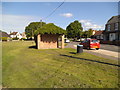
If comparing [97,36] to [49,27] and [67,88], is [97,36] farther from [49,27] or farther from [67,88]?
[67,88]

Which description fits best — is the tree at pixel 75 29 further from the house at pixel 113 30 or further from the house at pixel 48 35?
the house at pixel 48 35

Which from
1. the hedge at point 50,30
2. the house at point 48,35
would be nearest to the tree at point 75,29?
the house at point 48,35

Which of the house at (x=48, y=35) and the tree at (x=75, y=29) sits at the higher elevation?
the tree at (x=75, y=29)

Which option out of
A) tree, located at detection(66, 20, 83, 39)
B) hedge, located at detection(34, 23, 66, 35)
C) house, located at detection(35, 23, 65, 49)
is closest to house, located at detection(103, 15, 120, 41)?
house, located at detection(35, 23, 65, 49)

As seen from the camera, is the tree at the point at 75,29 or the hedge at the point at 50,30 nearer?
the hedge at the point at 50,30

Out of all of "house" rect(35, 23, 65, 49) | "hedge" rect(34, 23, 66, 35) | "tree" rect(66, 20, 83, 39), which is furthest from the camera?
"tree" rect(66, 20, 83, 39)

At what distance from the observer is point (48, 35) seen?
1841cm

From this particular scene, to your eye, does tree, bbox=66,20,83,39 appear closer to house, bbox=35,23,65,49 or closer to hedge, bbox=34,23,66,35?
→ house, bbox=35,23,65,49

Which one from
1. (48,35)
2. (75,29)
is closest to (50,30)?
(48,35)

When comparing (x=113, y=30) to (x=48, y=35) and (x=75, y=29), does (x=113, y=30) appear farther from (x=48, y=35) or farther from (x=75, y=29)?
(x=75, y=29)

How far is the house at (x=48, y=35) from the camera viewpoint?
16859mm

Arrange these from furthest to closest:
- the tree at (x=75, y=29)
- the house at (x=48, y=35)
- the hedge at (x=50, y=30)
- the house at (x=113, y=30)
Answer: the tree at (x=75, y=29) → the house at (x=113, y=30) → the house at (x=48, y=35) → the hedge at (x=50, y=30)

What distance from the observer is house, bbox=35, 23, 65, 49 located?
55.3 feet

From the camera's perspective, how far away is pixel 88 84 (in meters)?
4.22
